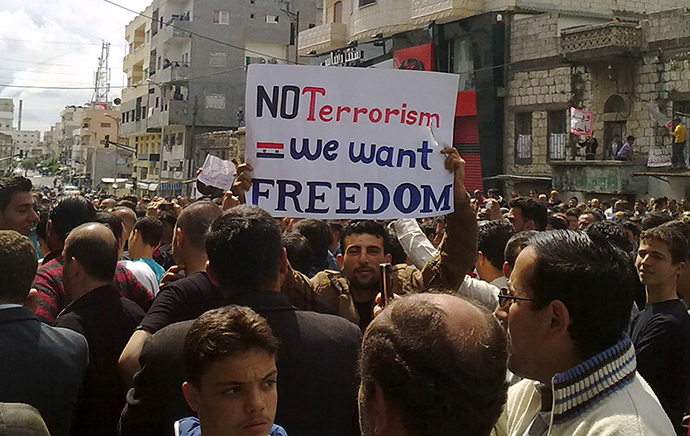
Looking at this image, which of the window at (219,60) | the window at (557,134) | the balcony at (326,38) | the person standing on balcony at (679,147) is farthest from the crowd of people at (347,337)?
the window at (219,60)

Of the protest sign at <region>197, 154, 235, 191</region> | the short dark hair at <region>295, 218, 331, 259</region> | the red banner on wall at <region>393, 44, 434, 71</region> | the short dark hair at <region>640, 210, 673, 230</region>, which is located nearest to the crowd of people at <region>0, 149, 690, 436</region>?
the short dark hair at <region>295, 218, 331, 259</region>

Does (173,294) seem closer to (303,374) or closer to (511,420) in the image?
(303,374)

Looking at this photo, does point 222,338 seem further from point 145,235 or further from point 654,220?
point 654,220

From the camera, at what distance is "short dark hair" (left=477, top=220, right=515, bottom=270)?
16.8 feet

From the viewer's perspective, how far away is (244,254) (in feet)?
10.0

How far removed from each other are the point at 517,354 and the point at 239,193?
2.34 meters

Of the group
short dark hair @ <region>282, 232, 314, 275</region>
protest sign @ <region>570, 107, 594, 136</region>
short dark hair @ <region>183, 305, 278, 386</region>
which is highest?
Answer: protest sign @ <region>570, 107, 594, 136</region>

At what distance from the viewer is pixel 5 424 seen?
1778 mm

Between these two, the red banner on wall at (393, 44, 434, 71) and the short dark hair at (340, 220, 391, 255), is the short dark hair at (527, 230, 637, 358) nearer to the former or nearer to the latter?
the short dark hair at (340, 220, 391, 255)

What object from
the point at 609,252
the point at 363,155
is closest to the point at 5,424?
the point at 609,252

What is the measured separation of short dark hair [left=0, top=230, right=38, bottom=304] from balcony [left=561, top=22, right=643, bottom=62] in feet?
66.0

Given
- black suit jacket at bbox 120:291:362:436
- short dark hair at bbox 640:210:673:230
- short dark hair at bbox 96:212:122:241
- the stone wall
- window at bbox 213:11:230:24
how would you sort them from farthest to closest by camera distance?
window at bbox 213:11:230:24 < the stone wall < short dark hair at bbox 640:210:673:230 < short dark hair at bbox 96:212:122:241 < black suit jacket at bbox 120:291:362:436

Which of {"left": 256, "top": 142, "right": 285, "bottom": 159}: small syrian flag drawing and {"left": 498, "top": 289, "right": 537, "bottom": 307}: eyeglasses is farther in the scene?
{"left": 256, "top": 142, "right": 285, "bottom": 159}: small syrian flag drawing

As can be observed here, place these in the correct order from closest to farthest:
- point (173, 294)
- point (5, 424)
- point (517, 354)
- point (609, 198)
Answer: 1. point (5, 424)
2. point (517, 354)
3. point (173, 294)
4. point (609, 198)
